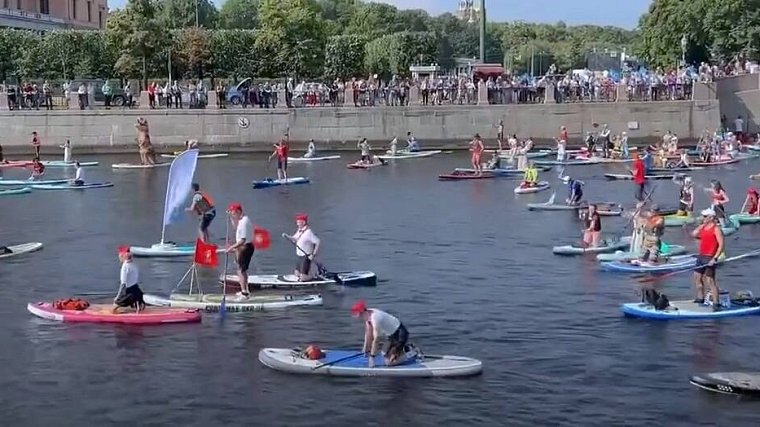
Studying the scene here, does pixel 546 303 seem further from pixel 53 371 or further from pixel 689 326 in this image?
pixel 53 371

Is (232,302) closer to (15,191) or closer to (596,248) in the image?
(596,248)

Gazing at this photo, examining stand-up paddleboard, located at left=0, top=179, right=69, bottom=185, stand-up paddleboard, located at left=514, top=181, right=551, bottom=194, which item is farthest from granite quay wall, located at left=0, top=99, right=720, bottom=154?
stand-up paddleboard, located at left=514, top=181, right=551, bottom=194

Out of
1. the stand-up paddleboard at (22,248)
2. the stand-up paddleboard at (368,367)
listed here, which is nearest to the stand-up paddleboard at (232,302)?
the stand-up paddleboard at (368,367)

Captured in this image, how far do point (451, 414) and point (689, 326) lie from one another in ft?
24.5

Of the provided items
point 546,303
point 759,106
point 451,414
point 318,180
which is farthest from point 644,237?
point 759,106

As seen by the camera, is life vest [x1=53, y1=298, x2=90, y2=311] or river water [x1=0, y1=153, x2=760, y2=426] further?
life vest [x1=53, y1=298, x2=90, y2=311]

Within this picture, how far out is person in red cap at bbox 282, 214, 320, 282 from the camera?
1105 inches

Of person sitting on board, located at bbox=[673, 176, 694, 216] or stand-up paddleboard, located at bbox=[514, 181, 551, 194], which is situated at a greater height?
person sitting on board, located at bbox=[673, 176, 694, 216]

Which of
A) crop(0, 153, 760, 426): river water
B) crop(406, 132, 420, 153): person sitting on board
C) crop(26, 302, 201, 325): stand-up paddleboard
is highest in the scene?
crop(406, 132, 420, 153): person sitting on board

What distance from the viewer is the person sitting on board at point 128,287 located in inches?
981

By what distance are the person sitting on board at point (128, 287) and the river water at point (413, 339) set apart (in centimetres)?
64

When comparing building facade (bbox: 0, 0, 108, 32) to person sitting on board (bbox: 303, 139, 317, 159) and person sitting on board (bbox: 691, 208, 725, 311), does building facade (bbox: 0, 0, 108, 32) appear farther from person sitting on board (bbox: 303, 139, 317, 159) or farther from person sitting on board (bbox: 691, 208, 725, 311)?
person sitting on board (bbox: 691, 208, 725, 311)

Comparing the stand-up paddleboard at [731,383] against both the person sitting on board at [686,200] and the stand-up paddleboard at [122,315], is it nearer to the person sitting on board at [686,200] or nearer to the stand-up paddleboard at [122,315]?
the stand-up paddleboard at [122,315]

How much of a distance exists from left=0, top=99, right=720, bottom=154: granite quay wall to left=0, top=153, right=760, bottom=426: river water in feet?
98.4
